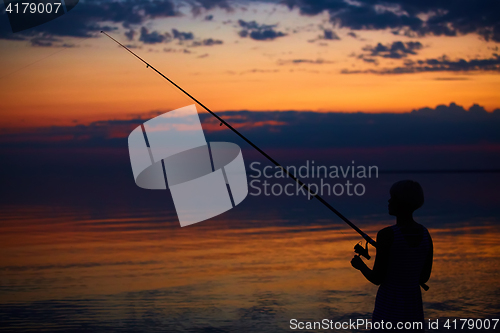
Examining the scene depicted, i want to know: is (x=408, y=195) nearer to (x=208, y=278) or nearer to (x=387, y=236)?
(x=387, y=236)

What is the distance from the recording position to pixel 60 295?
5.42 metres

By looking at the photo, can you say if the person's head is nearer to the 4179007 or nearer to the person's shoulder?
the person's shoulder

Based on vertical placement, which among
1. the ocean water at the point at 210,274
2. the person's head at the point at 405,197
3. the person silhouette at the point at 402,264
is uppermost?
the person's head at the point at 405,197

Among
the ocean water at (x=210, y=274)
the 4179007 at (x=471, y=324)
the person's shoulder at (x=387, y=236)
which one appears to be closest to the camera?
the person's shoulder at (x=387, y=236)

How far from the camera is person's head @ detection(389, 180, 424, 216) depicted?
232 cm

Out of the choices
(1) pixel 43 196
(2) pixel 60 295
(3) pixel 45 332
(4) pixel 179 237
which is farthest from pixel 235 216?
(1) pixel 43 196

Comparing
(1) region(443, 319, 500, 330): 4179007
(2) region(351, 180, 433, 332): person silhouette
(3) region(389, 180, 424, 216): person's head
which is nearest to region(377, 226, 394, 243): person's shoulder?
(2) region(351, 180, 433, 332): person silhouette

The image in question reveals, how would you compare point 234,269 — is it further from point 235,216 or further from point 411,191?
point 235,216

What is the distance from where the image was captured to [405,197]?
232 cm

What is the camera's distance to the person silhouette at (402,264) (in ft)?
7.54

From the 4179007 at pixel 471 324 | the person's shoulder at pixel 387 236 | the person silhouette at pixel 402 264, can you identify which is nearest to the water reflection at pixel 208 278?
the 4179007 at pixel 471 324

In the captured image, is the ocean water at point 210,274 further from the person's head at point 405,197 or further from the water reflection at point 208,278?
the person's head at point 405,197

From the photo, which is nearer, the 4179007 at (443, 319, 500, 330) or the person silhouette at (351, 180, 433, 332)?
the person silhouette at (351, 180, 433, 332)

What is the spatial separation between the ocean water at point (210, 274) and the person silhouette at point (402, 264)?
91.2 inches
